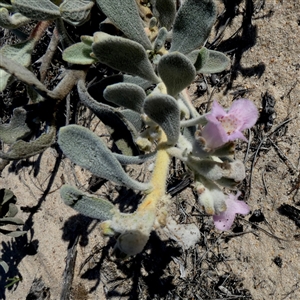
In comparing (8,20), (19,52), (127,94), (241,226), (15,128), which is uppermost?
(127,94)

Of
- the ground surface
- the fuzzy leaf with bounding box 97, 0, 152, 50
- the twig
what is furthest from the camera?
the twig

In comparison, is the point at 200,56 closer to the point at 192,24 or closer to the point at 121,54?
the point at 192,24

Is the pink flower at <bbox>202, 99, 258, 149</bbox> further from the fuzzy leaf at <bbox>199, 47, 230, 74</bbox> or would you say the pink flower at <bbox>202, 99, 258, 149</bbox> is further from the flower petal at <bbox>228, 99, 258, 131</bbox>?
the fuzzy leaf at <bbox>199, 47, 230, 74</bbox>

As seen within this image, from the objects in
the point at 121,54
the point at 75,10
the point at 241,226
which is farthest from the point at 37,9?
the point at 241,226

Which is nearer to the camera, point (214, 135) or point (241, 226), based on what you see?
point (214, 135)

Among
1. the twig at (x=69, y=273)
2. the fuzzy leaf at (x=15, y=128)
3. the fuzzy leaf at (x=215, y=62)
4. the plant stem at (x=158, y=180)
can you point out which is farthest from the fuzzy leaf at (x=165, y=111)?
the twig at (x=69, y=273)

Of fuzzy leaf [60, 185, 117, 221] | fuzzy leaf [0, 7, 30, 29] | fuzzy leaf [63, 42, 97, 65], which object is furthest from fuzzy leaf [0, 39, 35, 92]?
fuzzy leaf [60, 185, 117, 221]

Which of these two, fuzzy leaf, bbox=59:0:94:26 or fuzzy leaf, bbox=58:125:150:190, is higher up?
fuzzy leaf, bbox=59:0:94:26
